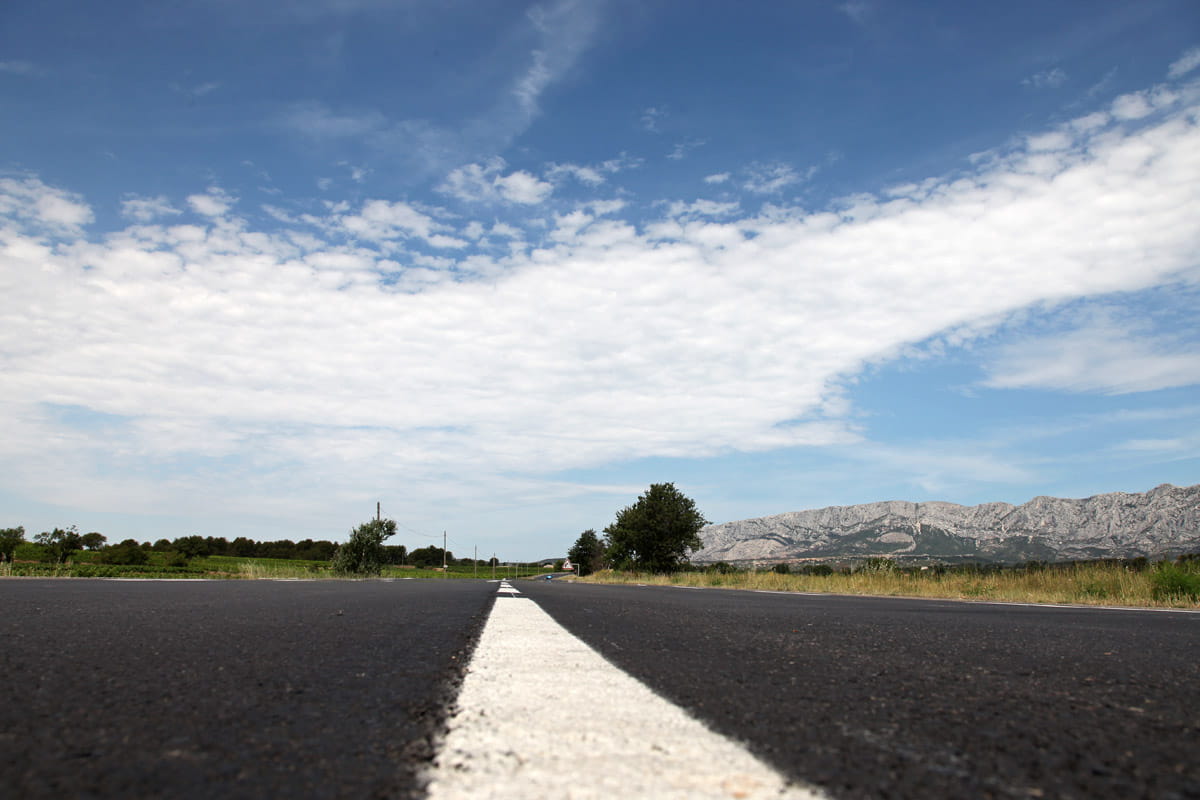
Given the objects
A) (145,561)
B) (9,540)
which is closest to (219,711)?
(9,540)

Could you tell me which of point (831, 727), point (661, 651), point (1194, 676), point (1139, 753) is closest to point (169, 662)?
point (661, 651)

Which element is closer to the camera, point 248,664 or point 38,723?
point 38,723

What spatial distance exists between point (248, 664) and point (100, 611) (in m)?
3.27

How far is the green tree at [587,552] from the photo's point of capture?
146m

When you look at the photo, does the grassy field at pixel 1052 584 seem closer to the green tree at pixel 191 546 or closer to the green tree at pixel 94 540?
the green tree at pixel 94 540

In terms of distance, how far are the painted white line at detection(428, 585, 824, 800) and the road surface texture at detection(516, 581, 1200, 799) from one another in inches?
4.0

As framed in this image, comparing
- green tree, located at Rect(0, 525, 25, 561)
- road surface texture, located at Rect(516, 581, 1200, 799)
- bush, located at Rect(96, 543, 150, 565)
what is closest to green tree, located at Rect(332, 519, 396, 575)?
green tree, located at Rect(0, 525, 25, 561)

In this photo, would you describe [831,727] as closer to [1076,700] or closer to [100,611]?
[1076,700]

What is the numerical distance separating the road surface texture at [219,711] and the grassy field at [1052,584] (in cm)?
1213

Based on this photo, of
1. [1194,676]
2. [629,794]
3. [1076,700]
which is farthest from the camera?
[1194,676]

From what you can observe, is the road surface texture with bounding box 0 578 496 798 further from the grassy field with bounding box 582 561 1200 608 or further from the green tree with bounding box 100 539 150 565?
the green tree with bounding box 100 539 150 565

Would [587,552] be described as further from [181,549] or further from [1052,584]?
[1052,584]

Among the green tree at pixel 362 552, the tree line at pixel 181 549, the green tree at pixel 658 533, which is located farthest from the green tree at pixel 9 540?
the green tree at pixel 658 533

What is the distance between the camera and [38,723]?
146 centimetres
